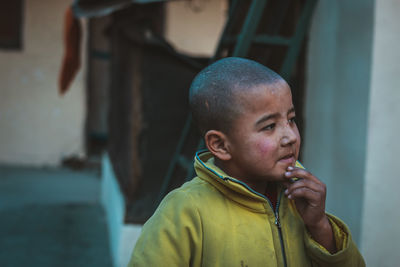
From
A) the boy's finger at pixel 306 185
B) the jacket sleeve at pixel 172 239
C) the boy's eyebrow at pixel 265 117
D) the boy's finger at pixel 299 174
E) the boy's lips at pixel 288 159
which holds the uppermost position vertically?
the boy's eyebrow at pixel 265 117

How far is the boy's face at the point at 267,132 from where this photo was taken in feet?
4.39

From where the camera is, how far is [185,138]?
2932 millimetres

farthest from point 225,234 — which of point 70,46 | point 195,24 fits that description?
point 195,24

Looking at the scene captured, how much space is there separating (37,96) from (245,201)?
305 inches

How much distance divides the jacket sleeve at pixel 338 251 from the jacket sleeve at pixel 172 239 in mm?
357

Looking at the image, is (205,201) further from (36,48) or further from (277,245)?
(36,48)

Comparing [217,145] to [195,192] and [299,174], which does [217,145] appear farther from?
[299,174]

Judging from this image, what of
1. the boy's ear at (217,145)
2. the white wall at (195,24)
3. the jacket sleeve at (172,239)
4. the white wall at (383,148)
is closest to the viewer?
the jacket sleeve at (172,239)

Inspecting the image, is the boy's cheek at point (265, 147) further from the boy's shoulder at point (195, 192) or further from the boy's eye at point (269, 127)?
the boy's shoulder at point (195, 192)

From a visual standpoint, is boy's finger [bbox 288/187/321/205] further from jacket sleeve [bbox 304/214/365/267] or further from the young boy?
jacket sleeve [bbox 304/214/365/267]

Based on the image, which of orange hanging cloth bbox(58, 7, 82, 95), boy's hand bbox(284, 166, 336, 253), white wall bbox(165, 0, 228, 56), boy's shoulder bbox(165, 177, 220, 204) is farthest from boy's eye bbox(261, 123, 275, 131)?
white wall bbox(165, 0, 228, 56)

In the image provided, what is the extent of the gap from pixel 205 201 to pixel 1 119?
7.86 m

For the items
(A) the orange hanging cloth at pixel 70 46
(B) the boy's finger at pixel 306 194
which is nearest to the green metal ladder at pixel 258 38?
(B) the boy's finger at pixel 306 194

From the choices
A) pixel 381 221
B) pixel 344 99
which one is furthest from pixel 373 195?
pixel 344 99
